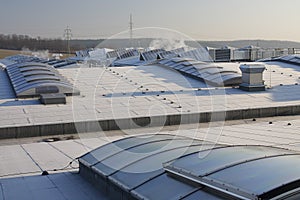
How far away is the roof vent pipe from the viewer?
23.2 m

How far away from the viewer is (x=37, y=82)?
2183 cm

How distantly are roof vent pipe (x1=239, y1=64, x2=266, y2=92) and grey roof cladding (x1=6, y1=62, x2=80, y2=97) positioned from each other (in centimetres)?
849

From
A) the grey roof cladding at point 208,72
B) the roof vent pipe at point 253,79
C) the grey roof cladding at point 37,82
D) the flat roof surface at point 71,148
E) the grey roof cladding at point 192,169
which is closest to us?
the grey roof cladding at point 192,169

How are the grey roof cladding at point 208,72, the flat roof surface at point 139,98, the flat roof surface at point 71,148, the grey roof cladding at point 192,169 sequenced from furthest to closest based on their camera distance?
the grey roof cladding at point 208,72 < the flat roof surface at point 139,98 < the flat roof surface at point 71,148 < the grey roof cladding at point 192,169

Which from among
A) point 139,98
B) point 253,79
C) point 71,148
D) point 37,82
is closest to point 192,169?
point 71,148

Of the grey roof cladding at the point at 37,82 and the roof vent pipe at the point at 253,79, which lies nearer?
the grey roof cladding at the point at 37,82

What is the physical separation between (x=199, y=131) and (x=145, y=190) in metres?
→ 8.87

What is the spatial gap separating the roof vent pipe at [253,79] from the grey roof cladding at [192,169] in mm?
14468

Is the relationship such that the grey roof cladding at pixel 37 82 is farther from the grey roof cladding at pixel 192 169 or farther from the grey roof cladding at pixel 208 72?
the grey roof cladding at pixel 192 169

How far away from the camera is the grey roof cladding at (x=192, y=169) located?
5699 millimetres

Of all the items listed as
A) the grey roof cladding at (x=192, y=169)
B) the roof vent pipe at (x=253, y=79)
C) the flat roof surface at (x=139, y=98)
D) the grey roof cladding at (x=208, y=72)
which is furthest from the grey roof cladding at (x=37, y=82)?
the grey roof cladding at (x=192, y=169)

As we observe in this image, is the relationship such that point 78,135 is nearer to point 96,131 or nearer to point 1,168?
point 96,131

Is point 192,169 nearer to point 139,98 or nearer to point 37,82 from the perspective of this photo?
point 139,98

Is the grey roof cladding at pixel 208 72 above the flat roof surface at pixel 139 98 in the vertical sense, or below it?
above
